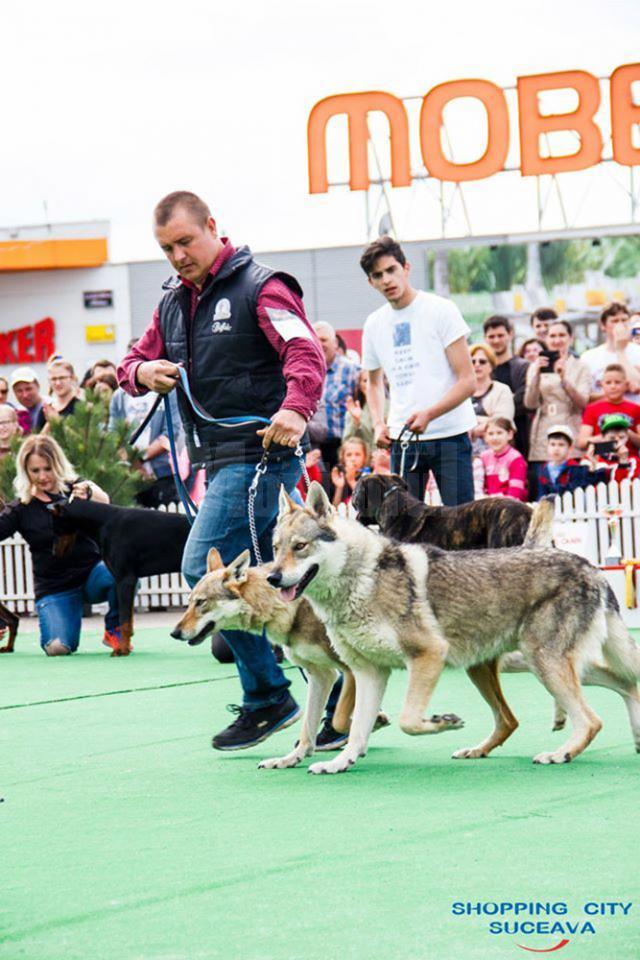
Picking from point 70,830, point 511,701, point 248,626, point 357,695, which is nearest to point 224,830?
point 70,830

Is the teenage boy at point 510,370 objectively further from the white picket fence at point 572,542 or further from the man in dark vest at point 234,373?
the man in dark vest at point 234,373

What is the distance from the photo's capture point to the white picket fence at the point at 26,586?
50.0 ft

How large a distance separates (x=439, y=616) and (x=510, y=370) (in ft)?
27.1

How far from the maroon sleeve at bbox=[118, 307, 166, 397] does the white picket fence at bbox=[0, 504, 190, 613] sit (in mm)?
8943

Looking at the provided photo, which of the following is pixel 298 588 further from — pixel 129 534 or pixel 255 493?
pixel 129 534

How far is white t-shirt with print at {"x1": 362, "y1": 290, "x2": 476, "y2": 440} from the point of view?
27.9 ft

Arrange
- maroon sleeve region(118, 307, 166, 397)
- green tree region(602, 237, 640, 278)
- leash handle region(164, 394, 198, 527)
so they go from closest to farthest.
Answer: maroon sleeve region(118, 307, 166, 397), leash handle region(164, 394, 198, 527), green tree region(602, 237, 640, 278)

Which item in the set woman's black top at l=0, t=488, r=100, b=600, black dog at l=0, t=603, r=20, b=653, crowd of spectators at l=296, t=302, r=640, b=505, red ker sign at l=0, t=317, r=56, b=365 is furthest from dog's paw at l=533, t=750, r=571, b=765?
red ker sign at l=0, t=317, r=56, b=365

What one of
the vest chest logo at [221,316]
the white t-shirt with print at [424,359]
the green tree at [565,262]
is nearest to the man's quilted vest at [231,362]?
the vest chest logo at [221,316]

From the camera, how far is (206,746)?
6398 mm

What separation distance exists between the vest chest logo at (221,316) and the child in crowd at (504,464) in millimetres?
6955

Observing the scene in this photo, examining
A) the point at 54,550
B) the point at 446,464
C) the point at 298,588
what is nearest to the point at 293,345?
the point at 298,588

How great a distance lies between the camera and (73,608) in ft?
39.0

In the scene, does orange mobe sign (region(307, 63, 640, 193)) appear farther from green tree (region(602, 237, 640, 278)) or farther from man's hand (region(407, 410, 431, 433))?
man's hand (region(407, 410, 431, 433))
